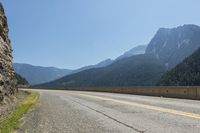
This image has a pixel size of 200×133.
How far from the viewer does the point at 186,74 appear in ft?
441

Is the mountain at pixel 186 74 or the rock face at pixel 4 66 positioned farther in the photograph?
the mountain at pixel 186 74

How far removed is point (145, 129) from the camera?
927cm

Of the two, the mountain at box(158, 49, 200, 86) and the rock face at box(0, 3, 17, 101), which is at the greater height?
the mountain at box(158, 49, 200, 86)

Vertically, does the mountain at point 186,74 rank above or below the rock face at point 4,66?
above

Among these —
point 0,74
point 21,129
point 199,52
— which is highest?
point 199,52

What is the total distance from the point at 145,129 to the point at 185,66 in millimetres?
138096

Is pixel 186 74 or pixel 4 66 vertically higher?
pixel 186 74

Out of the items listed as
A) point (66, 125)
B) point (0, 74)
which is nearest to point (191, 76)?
point (0, 74)

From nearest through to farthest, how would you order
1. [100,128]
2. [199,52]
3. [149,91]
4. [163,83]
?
[100,128]
[149,91]
[163,83]
[199,52]

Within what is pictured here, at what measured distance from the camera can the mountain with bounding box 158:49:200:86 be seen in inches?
5037

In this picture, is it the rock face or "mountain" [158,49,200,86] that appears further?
"mountain" [158,49,200,86]

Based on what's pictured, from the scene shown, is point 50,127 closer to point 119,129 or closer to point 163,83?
point 119,129

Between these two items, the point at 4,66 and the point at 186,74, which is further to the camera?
the point at 186,74

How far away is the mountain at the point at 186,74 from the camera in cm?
12794
